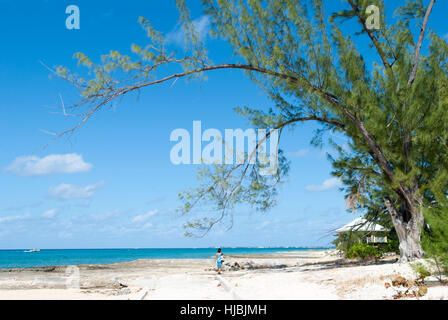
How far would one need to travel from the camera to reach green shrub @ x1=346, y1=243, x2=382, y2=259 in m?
20.7

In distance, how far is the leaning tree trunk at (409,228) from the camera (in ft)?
46.2

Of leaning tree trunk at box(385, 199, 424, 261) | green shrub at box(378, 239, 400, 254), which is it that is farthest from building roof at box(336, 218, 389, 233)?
leaning tree trunk at box(385, 199, 424, 261)

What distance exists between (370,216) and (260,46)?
1080cm

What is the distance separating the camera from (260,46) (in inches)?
546

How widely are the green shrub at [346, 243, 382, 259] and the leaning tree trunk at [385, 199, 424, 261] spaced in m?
5.51

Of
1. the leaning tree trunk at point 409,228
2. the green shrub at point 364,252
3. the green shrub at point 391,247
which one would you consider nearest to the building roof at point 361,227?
the green shrub at point 391,247

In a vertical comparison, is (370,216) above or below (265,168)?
below

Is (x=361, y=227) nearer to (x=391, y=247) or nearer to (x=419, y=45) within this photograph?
(x=391, y=247)

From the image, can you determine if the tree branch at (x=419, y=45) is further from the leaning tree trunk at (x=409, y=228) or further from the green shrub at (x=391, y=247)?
the green shrub at (x=391, y=247)

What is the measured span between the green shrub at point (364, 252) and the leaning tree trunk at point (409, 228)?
5.51m

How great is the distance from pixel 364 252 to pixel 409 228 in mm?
6113

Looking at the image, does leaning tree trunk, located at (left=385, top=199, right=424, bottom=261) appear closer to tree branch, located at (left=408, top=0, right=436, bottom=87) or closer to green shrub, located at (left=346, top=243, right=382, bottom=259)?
tree branch, located at (left=408, top=0, right=436, bottom=87)
